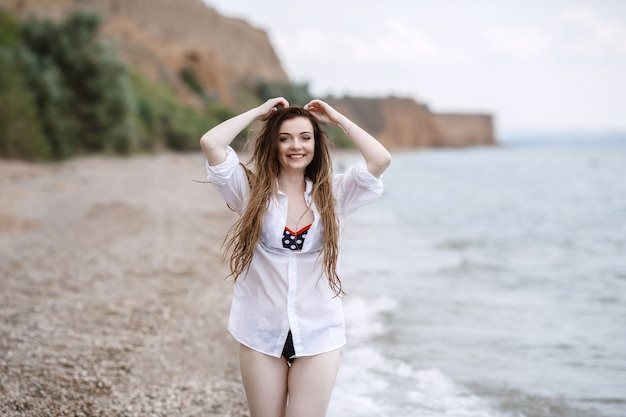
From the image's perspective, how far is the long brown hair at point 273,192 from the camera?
9.96 ft

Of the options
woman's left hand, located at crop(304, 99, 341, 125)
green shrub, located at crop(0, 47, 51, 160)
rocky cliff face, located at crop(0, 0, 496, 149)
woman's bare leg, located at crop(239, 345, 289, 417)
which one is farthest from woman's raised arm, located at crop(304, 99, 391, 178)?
rocky cliff face, located at crop(0, 0, 496, 149)

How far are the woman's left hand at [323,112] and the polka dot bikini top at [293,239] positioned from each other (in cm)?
60

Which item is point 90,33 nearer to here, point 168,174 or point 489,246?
point 168,174

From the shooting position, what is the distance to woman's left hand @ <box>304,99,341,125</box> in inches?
125

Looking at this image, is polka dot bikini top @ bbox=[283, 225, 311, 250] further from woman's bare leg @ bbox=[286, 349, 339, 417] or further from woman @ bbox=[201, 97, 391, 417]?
woman's bare leg @ bbox=[286, 349, 339, 417]

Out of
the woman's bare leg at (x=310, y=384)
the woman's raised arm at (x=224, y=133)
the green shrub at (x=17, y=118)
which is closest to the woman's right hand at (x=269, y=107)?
the woman's raised arm at (x=224, y=133)

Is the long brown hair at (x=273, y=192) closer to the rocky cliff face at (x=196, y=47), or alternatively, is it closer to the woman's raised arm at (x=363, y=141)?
the woman's raised arm at (x=363, y=141)

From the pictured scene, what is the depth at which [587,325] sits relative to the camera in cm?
767

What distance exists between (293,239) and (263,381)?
670mm

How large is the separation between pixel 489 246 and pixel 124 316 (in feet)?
34.0

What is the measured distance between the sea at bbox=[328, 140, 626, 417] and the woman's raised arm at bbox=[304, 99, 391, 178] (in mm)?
2200

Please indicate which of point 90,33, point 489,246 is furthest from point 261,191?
point 90,33

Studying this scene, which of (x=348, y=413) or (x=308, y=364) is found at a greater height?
(x=308, y=364)

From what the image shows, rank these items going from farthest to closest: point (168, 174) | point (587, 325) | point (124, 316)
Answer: point (168, 174) < point (587, 325) < point (124, 316)
